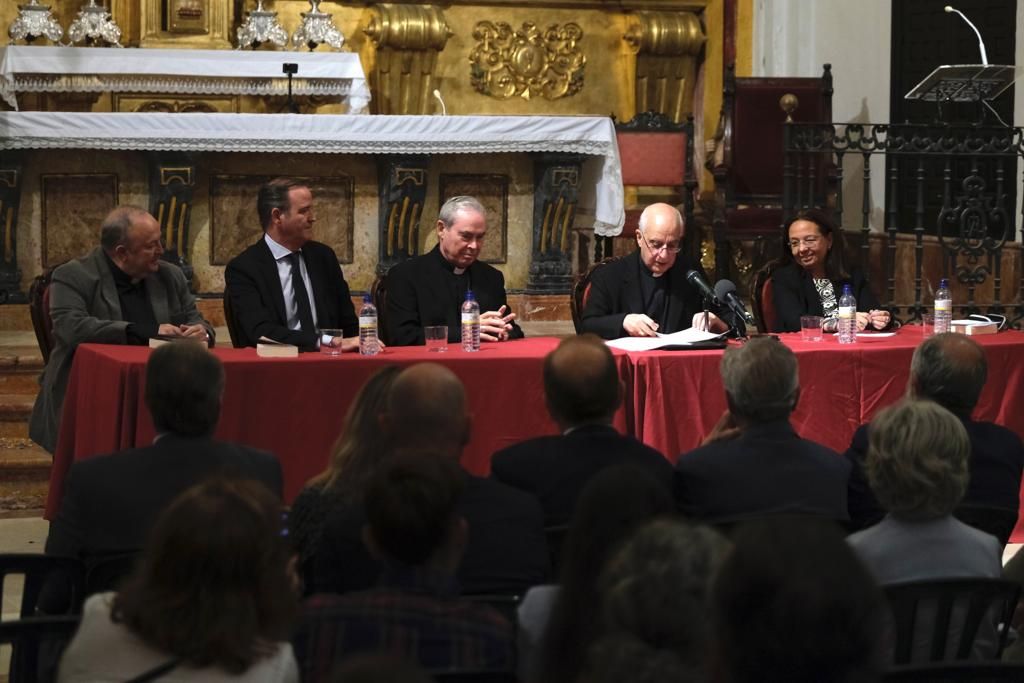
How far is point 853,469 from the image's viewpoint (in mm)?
3729

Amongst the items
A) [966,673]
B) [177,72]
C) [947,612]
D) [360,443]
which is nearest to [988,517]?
[947,612]

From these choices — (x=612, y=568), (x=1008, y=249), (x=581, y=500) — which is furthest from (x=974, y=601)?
(x=1008, y=249)

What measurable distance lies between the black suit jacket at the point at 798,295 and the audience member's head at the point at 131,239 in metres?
2.33

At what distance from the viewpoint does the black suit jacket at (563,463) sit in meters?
3.41

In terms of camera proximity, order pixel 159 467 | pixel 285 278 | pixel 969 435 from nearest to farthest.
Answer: pixel 159 467, pixel 969 435, pixel 285 278

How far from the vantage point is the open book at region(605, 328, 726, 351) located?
5254 millimetres

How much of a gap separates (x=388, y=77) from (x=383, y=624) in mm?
9250

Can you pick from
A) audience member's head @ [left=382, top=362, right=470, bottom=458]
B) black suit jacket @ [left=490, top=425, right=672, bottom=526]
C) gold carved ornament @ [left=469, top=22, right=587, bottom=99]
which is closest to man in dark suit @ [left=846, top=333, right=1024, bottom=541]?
black suit jacket @ [left=490, top=425, right=672, bottom=526]

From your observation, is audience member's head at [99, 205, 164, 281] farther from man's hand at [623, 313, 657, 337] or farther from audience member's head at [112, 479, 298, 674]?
audience member's head at [112, 479, 298, 674]

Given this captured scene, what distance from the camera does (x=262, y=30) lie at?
1036 centimetres

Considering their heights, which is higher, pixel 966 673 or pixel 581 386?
pixel 581 386

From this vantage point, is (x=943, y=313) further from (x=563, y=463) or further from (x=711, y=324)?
(x=563, y=463)

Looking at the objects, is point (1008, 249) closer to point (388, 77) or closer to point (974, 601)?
point (388, 77)

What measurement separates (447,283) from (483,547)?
10.0 feet
